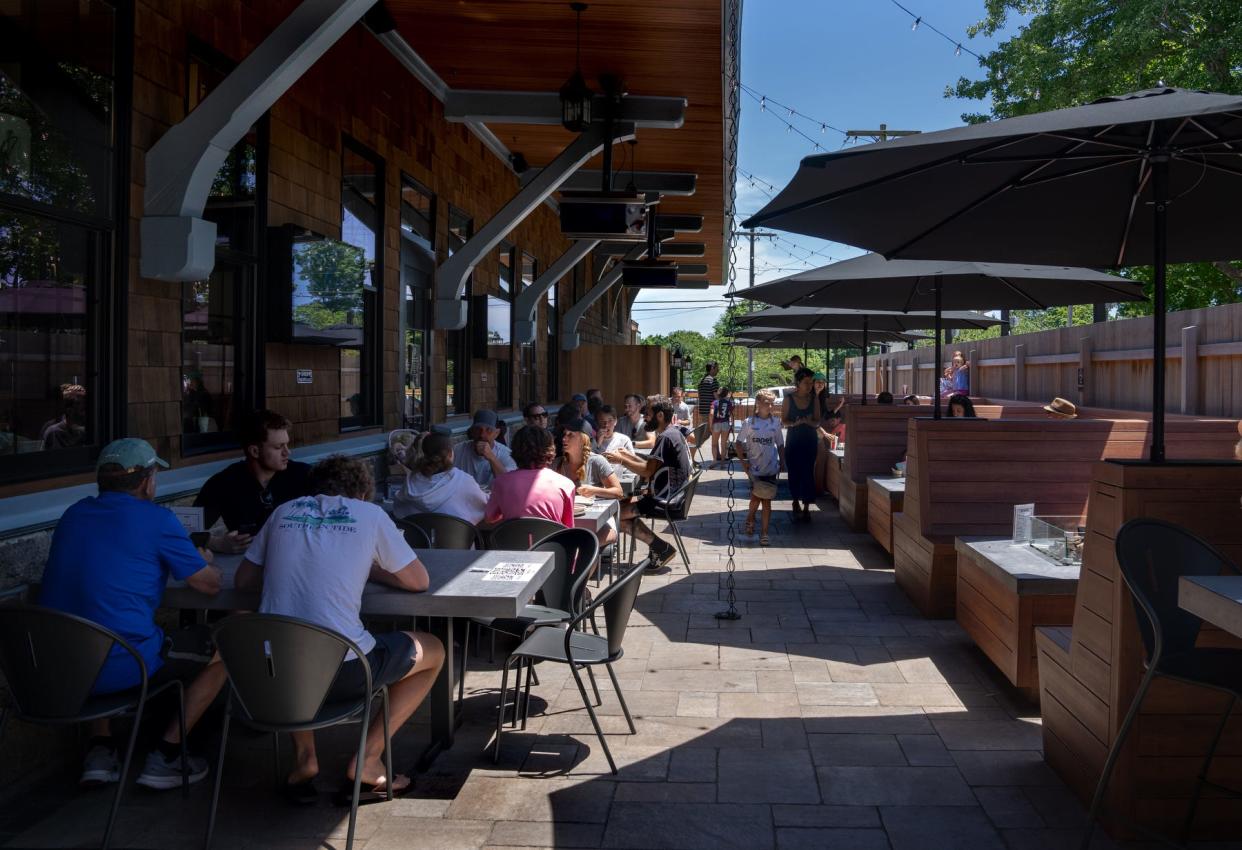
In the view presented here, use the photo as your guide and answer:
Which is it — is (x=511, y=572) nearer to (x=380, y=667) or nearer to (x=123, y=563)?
(x=380, y=667)

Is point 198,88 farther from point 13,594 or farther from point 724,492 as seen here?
point 724,492

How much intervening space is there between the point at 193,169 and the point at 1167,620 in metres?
4.15

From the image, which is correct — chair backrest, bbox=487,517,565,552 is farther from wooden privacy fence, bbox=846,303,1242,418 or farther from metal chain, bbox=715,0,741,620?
wooden privacy fence, bbox=846,303,1242,418

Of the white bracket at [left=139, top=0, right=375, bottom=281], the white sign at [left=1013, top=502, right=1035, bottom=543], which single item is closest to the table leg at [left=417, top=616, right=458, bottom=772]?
the white bracket at [left=139, top=0, right=375, bottom=281]

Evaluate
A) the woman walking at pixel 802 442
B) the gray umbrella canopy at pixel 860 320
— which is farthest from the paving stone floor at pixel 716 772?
the gray umbrella canopy at pixel 860 320

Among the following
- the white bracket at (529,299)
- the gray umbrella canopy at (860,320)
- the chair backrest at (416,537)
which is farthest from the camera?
the white bracket at (529,299)

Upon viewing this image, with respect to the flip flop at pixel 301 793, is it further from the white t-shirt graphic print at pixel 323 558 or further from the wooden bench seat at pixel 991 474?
the wooden bench seat at pixel 991 474

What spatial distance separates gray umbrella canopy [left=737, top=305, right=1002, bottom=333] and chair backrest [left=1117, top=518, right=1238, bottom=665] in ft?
25.5

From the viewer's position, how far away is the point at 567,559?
4578 millimetres

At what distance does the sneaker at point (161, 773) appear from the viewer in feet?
12.4

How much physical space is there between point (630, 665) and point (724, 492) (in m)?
8.47

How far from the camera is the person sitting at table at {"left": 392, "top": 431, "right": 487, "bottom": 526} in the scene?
5.43m

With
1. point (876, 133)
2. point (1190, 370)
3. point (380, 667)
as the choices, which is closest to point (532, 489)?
point (380, 667)

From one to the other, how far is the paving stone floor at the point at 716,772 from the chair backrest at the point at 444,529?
0.70 metres
